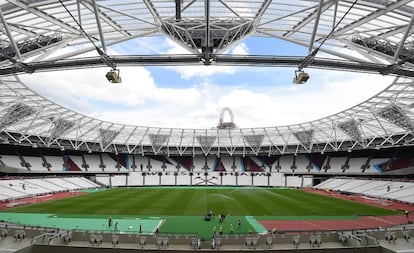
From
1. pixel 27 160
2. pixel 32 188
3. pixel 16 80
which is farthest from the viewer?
pixel 27 160

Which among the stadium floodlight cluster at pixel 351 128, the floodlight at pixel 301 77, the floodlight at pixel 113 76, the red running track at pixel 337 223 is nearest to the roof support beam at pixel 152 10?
the floodlight at pixel 113 76

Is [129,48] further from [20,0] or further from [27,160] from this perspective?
[27,160]

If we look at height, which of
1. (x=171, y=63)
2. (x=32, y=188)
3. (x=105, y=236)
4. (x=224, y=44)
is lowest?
(x=105, y=236)

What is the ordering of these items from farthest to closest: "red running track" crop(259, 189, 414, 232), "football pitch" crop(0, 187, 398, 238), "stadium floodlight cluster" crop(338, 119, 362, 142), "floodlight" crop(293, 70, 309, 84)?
1. "stadium floodlight cluster" crop(338, 119, 362, 142)
2. "football pitch" crop(0, 187, 398, 238)
3. "red running track" crop(259, 189, 414, 232)
4. "floodlight" crop(293, 70, 309, 84)

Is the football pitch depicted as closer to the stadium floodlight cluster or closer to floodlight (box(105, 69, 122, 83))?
floodlight (box(105, 69, 122, 83))

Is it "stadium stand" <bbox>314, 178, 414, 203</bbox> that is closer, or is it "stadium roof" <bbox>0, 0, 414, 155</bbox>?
"stadium roof" <bbox>0, 0, 414, 155</bbox>

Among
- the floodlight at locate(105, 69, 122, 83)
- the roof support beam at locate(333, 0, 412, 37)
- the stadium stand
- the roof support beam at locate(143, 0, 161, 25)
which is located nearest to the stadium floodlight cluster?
the stadium stand

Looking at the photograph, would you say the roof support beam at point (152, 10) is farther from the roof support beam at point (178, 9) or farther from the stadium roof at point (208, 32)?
the roof support beam at point (178, 9)

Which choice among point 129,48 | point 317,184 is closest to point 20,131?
point 129,48

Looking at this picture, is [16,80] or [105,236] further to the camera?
[16,80]

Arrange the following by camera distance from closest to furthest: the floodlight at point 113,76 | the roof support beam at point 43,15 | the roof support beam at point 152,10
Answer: the floodlight at point 113,76
the roof support beam at point 43,15
the roof support beam at point 152,10

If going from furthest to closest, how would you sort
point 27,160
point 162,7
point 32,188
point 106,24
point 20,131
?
point 27,160 → point 20,131 → point 32,188 → point 106,24 → point 162,7

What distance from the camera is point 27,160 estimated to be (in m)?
70.2

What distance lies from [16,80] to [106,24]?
2138cm
